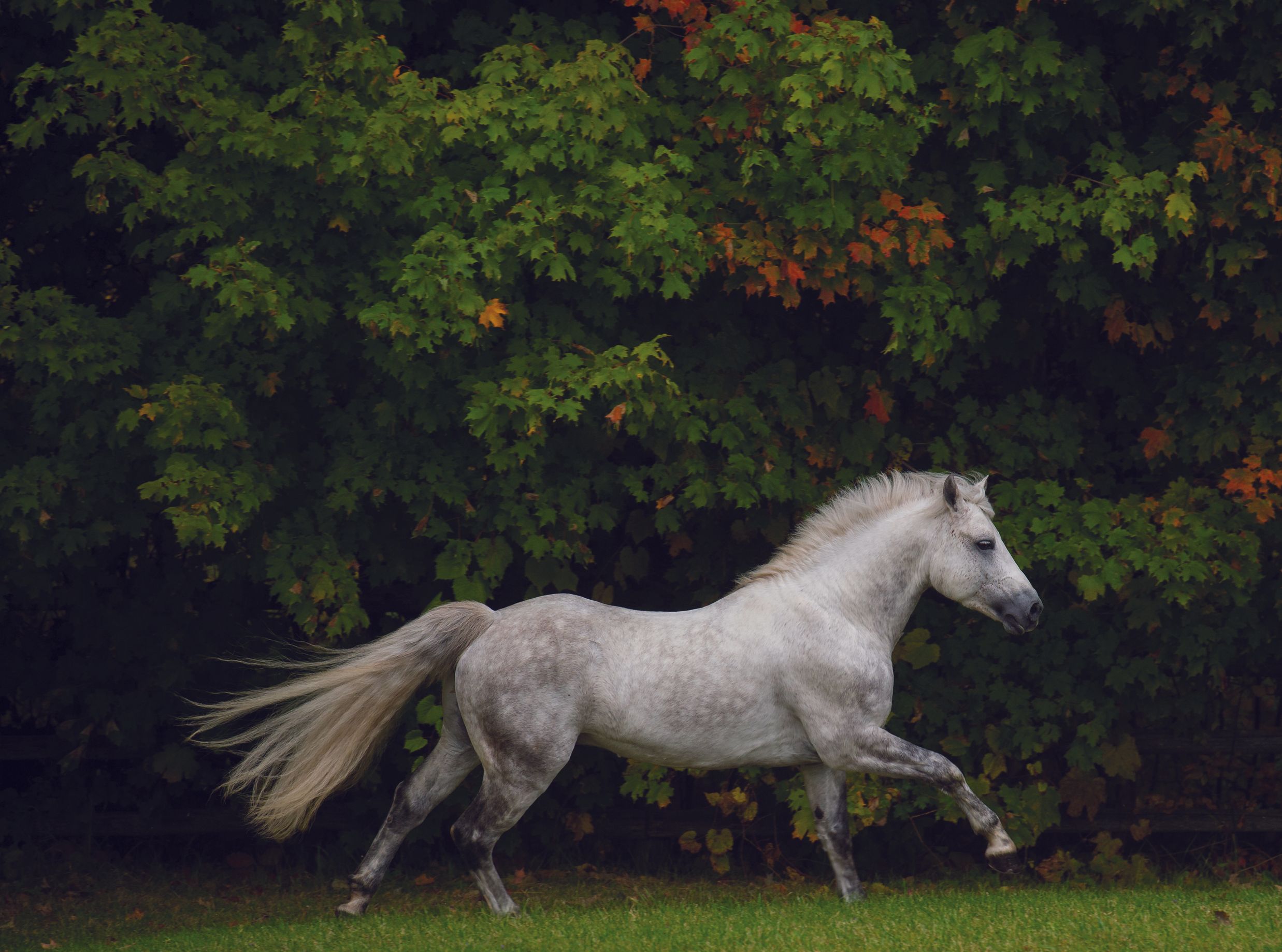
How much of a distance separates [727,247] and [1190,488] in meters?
3.44

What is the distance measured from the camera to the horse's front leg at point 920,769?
22.7 ft

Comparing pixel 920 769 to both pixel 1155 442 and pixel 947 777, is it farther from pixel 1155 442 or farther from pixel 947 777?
pixel 1155 442

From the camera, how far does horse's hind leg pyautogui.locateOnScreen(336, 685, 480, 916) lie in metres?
7.48

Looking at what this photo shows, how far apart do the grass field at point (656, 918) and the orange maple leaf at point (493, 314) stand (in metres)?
3.10

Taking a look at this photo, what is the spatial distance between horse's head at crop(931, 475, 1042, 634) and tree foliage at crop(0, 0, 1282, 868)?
1.30m

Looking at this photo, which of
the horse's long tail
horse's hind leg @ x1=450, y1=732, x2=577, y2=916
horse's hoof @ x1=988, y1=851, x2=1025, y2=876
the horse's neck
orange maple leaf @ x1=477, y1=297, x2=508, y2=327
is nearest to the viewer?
horse's hoof @ x1=988, y1=851, x2=1025, y2=876

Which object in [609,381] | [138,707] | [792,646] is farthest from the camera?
[138,707]

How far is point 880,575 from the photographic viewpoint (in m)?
7.43

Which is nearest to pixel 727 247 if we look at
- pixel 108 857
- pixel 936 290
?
pixel 936 290

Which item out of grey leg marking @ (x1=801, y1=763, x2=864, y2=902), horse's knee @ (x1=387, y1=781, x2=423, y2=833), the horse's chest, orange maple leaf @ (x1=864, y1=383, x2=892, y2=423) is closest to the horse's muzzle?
the horse's chest

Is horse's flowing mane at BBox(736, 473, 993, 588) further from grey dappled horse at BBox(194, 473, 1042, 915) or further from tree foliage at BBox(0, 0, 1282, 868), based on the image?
tree foliage at BBox(0, 0, 1282, 868)

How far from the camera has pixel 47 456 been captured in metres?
8.52

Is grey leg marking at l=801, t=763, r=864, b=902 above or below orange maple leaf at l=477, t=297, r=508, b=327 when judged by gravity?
below

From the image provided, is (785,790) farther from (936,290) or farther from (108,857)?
(108,857)
